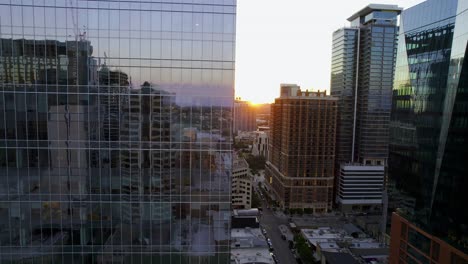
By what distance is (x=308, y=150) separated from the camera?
64.9 m

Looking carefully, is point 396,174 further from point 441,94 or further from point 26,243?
point 26,243

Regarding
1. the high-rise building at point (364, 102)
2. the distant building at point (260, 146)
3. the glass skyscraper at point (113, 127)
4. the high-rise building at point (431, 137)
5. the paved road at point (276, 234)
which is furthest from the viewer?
the distant building at point (260, 146)

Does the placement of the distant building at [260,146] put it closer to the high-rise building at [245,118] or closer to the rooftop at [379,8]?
the rooftop at [379,8]

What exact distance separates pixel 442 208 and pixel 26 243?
27.1 metres

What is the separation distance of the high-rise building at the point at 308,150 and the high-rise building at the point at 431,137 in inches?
1248

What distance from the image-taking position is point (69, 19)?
46.4ft

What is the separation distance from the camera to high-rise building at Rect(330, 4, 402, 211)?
66.8 meters

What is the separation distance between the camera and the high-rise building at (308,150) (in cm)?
6372

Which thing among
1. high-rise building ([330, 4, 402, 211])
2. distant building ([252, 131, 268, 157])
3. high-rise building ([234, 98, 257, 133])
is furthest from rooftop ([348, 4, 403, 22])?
high-rise building ([234, 98, 257, 133])

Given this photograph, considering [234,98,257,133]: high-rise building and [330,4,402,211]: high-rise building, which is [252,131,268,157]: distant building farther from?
[234,98,257,133]: high-rise building

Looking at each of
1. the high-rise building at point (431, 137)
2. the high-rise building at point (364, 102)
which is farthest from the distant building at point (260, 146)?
the high-rise building at point (431, 137)

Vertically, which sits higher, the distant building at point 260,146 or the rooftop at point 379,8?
the rooftop at point 379,8

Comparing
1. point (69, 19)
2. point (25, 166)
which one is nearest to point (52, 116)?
point (25, 166)

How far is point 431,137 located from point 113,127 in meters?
24.2
